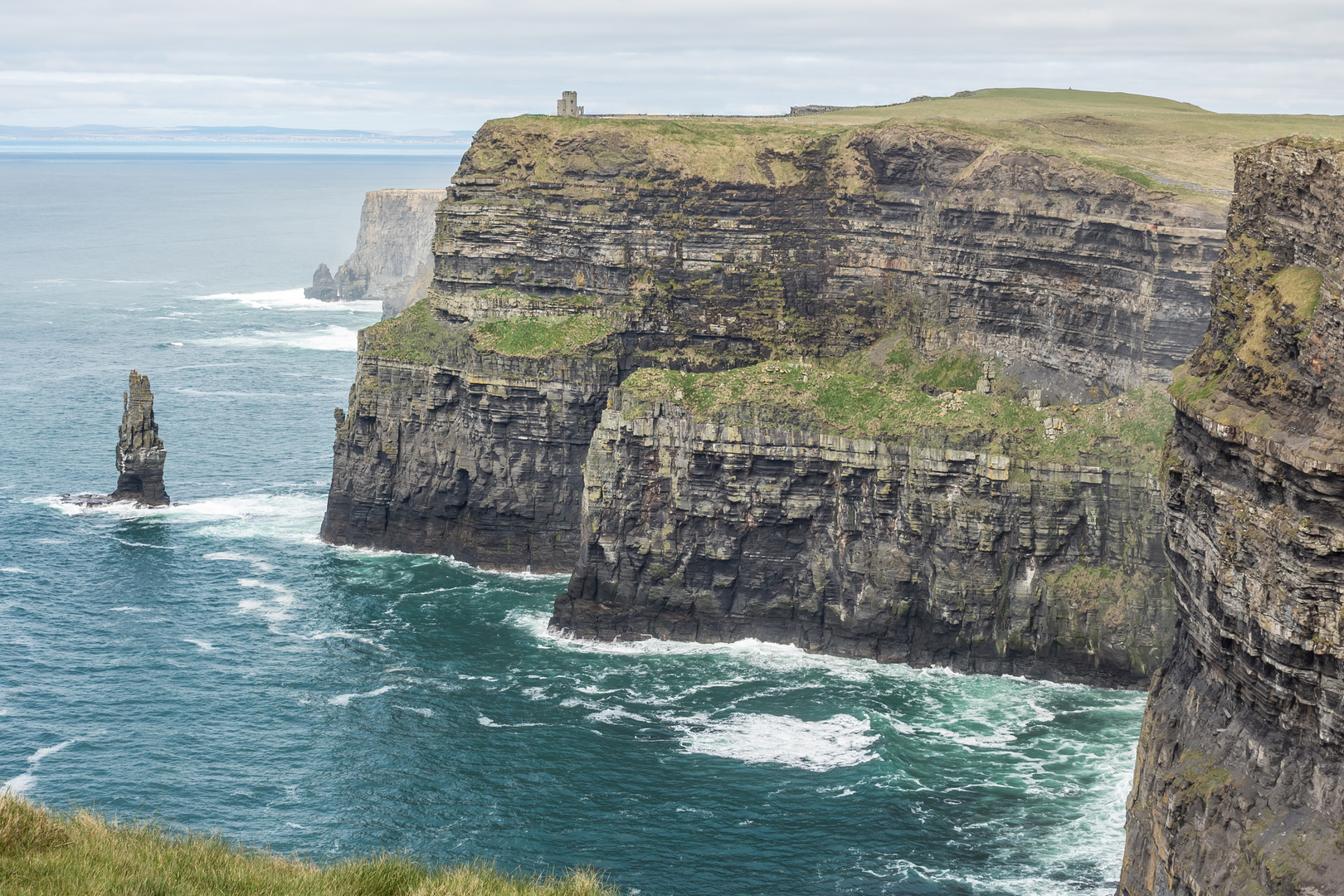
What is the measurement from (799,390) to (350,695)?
120ft

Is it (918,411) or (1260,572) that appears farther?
(918,411)

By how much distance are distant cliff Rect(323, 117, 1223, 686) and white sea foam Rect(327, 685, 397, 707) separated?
590 inches

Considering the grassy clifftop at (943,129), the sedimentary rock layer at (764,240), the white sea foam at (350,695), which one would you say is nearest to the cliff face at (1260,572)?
the white sea foam at (350,695)

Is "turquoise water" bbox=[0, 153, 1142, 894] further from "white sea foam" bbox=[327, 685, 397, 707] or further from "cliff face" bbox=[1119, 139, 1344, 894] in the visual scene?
"cliff face" bbox=[1119, 139, 1344, 894]

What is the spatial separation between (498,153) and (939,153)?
120ft

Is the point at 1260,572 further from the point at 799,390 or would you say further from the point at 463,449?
the point at 463,449

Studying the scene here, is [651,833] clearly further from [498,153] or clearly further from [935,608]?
[498,153]

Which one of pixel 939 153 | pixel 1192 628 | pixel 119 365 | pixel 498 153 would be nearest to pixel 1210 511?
pixel 1192 628

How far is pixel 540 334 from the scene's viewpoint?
11412 centimetres

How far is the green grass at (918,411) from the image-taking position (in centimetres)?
9275

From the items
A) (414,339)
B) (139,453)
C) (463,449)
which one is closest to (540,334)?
Answer: (463,449)

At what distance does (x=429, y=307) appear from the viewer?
123312 mm

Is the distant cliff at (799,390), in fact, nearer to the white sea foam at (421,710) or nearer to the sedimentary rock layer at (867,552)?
the sedimentary rock layer at (867,552)

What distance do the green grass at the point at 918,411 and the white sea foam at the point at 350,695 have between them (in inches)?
1059
